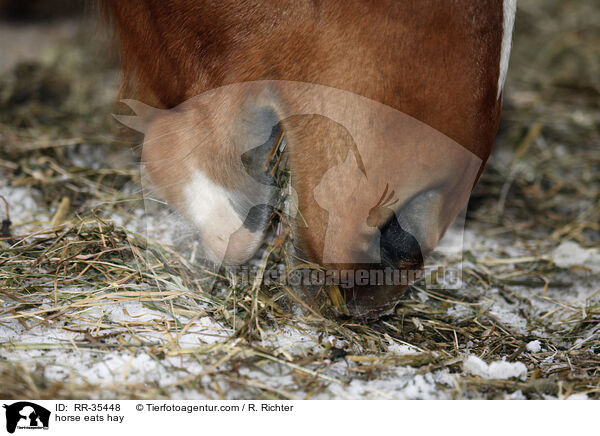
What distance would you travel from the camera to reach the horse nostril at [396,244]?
1.04 meters

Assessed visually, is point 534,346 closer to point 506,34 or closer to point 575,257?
point 575,257

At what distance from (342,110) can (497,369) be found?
614mm

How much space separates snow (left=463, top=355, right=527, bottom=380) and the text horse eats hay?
0.73 ft

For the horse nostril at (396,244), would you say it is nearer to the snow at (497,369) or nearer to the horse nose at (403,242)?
the horse nose at (403,242)

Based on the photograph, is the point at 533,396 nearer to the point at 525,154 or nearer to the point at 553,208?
the point at 553,208

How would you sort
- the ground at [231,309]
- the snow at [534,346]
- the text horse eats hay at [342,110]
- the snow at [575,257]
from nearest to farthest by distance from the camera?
the text horse eats hay at [342,110] → the ground at [231,309] → the snow at [534,346] → the snow at [575,257]

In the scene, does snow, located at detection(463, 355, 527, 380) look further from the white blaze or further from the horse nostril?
the white blaze

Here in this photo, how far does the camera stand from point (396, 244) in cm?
104

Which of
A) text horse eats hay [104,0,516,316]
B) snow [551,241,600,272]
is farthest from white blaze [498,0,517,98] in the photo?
snow [551,241,600,272]

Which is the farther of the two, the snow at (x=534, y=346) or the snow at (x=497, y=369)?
the snow at (x=534, y=346)
